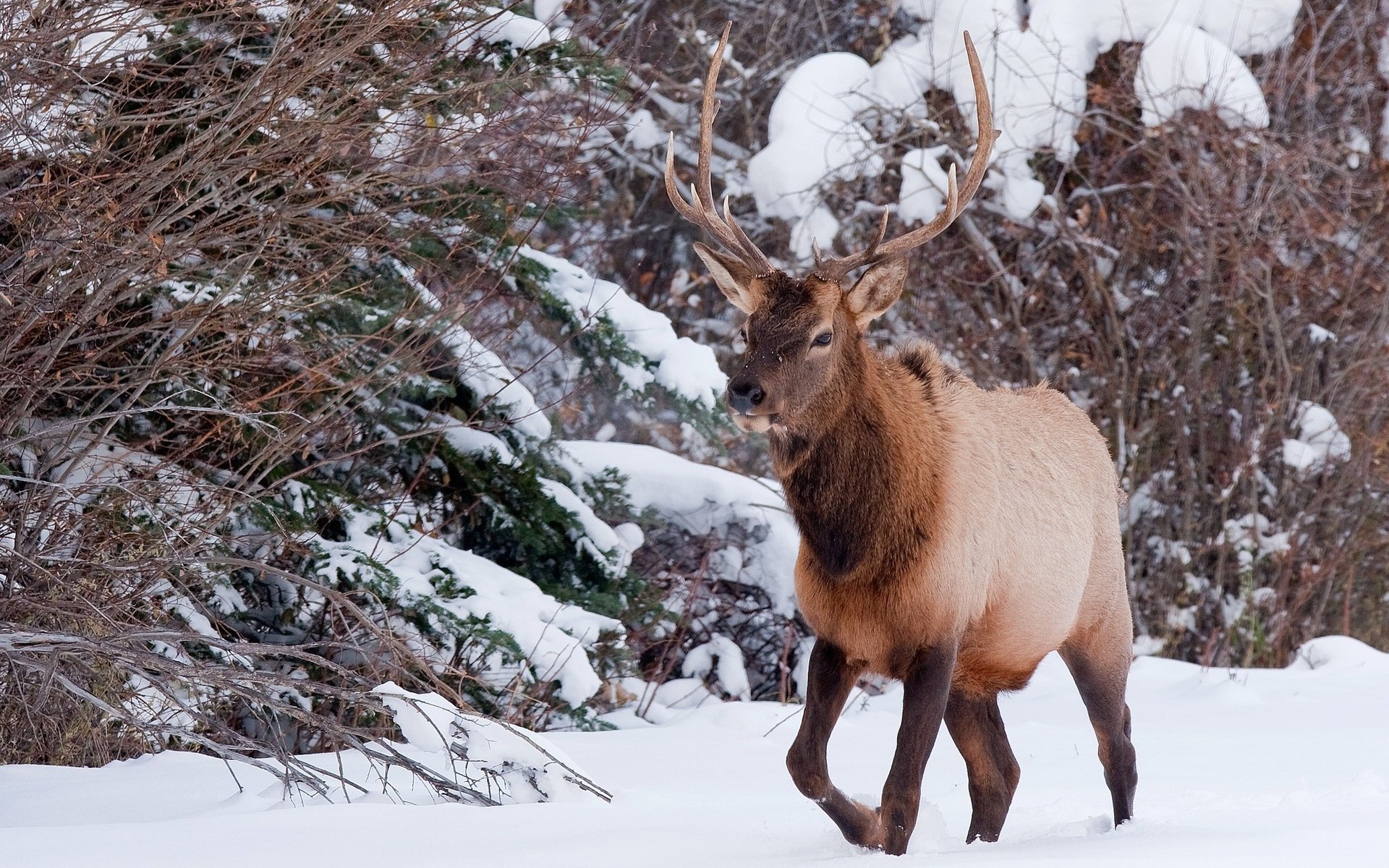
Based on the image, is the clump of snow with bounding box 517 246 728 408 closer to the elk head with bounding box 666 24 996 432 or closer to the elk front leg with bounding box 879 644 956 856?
the elk head with bounding box 666 24 996 432

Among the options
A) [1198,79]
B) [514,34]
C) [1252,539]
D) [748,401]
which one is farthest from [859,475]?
[1252,539]

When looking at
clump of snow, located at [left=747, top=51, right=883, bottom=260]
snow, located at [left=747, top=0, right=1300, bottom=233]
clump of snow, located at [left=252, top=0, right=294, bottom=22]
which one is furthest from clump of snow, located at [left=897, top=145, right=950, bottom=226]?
clump of snow, located at [left=252, top=0, right=294, bottom=22]

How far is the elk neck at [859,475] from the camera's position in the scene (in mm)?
4465

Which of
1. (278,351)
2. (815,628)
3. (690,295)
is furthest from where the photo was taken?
(690,295)

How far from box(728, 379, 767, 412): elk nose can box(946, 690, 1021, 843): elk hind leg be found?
56.4 inches

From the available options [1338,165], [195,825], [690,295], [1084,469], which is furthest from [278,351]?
[1338,165]

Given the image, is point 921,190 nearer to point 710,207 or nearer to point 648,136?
point 648,136

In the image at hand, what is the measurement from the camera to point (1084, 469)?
5.47m

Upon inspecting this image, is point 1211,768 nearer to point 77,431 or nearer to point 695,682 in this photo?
point 695,682

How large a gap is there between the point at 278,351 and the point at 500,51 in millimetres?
1886

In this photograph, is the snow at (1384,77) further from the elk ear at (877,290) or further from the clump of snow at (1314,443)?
the elk ear at (877,290)

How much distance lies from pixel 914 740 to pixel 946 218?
1.76 metres

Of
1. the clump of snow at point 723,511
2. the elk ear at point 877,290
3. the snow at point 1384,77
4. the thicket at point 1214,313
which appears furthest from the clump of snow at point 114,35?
the snow at point 1384,77

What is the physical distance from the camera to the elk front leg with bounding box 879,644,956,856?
4.25 metres
